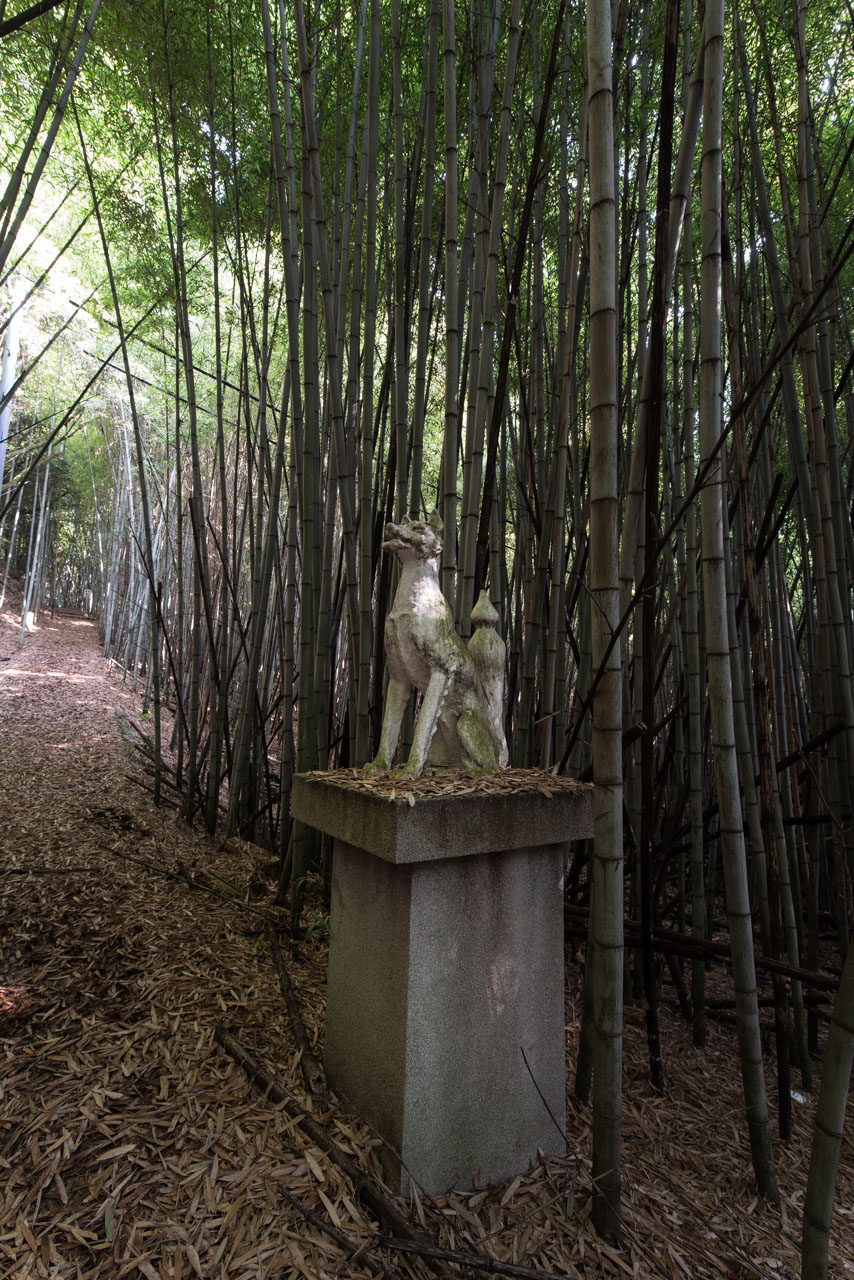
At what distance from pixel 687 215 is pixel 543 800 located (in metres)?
1.49

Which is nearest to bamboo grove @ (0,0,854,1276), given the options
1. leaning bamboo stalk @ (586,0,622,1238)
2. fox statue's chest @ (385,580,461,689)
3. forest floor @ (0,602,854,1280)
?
leaning bamboo stalk @ (586,0,622,1238)

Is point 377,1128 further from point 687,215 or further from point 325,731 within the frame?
point 687,215

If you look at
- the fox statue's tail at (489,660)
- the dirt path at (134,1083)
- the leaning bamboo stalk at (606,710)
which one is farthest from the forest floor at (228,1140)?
the fox statue's tail at (489,660)

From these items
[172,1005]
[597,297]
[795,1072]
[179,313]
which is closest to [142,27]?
[179,313]

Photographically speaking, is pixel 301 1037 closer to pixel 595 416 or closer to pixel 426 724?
pixel 426 724

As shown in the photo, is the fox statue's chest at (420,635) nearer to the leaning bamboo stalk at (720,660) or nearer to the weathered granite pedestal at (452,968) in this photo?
the weathered granite pedestal at (452,968)

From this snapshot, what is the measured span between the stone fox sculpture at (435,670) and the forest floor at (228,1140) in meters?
0.77

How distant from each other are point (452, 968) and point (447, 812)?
335 mm

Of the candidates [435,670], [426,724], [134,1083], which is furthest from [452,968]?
[134,1083]

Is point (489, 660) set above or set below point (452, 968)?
above

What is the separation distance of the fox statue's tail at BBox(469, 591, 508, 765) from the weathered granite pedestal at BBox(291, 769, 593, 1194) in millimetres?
136

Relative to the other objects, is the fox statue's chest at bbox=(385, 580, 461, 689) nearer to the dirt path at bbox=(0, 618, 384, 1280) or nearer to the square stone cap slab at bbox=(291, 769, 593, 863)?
the square stone cap slab at bbox=(291, 769, 593, 863)

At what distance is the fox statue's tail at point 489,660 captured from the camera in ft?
5.30

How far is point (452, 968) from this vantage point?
1.35m
